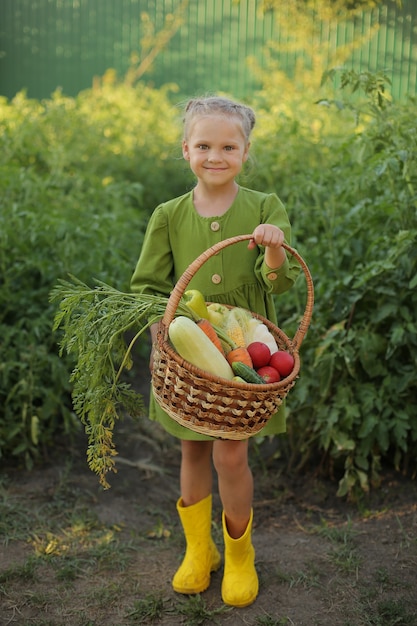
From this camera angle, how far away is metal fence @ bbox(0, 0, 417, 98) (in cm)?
950

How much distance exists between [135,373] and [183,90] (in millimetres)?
6665

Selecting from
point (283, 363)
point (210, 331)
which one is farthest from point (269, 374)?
point (210, 331)

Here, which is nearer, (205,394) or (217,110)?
(205,394)

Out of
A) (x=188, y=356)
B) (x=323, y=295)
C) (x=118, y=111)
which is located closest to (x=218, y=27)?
(x=118, y=111)

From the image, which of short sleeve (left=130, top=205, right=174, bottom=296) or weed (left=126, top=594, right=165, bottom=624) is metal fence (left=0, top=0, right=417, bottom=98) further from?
weed (left=126, top=594, right=165, bottom=624)

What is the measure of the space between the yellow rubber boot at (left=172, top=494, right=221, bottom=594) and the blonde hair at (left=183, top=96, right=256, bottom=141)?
1.28 metres

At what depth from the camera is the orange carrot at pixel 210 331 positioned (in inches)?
85.4

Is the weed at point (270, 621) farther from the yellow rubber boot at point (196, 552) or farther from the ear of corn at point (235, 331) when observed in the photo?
the ear of corn at point (235, 331)

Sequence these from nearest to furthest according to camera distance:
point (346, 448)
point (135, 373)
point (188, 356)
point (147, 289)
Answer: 1. point (188, 356)
2. point (147, 289)
3. point (346, 448)
4. point (135, 373)

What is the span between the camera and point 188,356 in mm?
2043

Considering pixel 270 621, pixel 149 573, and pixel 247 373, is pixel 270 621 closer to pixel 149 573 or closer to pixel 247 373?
pixel 149 573

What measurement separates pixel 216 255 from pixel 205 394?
2.03ft

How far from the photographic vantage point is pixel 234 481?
8.33 ft

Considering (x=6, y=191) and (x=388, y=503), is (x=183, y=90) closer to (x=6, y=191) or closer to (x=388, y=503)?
(x=6, y=191)
